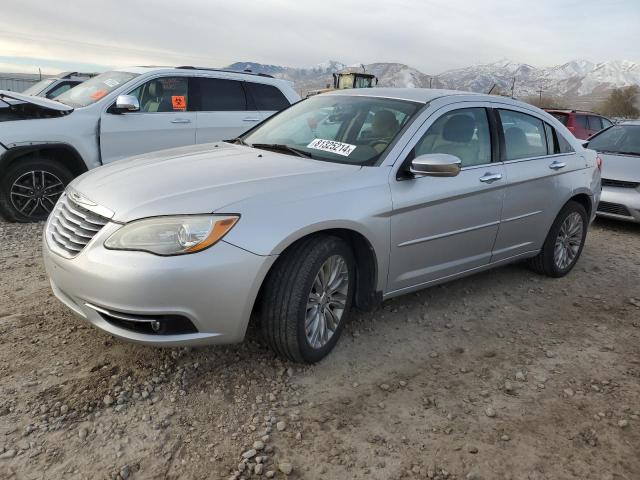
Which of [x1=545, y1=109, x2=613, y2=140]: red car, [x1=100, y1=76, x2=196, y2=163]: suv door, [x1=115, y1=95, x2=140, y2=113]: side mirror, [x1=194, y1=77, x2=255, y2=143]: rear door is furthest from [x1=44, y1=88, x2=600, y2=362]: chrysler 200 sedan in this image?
[x1=545, y1=109, x2=613, y2=140]: red car

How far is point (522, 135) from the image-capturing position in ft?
14.3

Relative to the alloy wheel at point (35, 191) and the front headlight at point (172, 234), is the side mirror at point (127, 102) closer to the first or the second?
the alloy wheel at point (35, 191)

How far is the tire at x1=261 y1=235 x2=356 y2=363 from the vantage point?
278 centimetres

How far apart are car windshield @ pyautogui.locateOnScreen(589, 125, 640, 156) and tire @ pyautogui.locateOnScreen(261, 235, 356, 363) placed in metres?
6.38

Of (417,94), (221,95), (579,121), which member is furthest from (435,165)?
(579,121)

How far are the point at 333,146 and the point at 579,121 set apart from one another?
42.9 ft

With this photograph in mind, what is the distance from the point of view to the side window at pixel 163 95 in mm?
6454

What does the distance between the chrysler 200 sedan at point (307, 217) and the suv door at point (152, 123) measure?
268 cm

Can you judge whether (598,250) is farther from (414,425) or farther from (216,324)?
(216,324)

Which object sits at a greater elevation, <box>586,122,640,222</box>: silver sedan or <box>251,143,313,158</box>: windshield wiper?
<box>251,143,313,158</box>: windshield wiper

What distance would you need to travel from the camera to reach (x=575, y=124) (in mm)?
14109

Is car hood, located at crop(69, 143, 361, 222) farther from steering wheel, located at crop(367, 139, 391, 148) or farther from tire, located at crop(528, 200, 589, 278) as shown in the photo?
tire, located at crop(528, 200, 589, 278)

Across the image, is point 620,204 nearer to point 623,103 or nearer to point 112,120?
point 112,120

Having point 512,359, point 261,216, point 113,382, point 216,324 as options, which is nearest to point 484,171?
point 512,359
